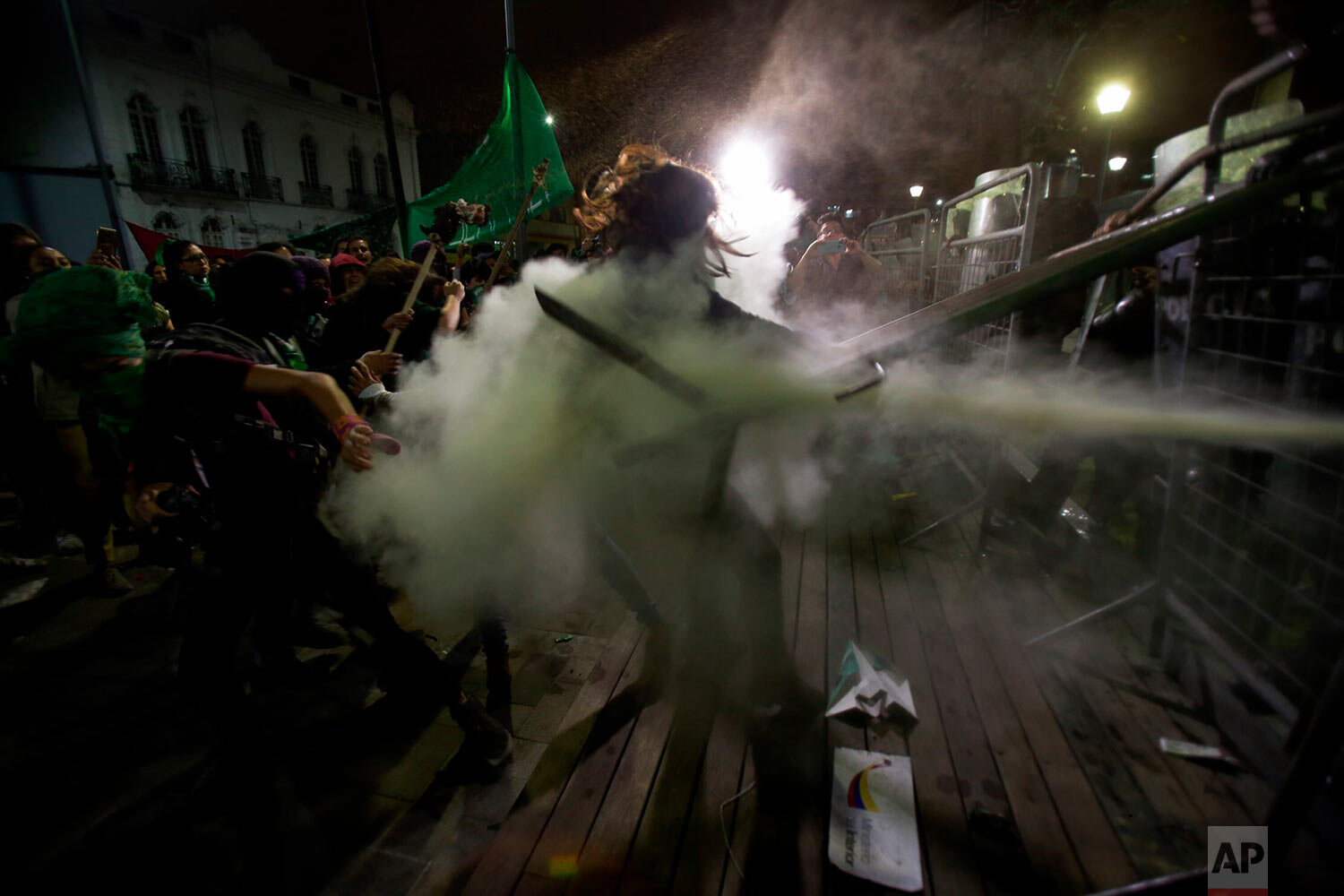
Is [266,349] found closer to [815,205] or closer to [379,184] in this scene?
[815,205]

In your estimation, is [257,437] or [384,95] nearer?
[257,437]

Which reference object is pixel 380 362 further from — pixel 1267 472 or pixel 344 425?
pixel 1267 472

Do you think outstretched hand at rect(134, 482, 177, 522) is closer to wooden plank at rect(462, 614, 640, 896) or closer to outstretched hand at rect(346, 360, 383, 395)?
outstretched hand at rect(346, 360, 383, 395)

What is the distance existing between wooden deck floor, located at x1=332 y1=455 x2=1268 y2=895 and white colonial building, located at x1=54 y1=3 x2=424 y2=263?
74.7 ft

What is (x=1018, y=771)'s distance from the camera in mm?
2223

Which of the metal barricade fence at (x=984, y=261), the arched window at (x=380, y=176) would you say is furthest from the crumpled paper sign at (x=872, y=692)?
the arched window at (x=380, y=176)

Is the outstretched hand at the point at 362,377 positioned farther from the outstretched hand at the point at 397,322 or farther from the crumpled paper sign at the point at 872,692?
the crumpled paper sign at the point at 872,692

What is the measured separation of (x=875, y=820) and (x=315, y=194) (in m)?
36.2

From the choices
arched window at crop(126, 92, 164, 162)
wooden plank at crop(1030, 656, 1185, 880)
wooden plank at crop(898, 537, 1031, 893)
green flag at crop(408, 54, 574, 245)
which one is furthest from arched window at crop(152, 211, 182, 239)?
wooden plank at crop(1030, 656, 1185, 880)

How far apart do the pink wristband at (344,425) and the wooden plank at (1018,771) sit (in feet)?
9.09

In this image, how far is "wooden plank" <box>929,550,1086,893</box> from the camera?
1854 millimetres

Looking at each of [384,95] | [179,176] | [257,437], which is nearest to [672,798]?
[257,437]

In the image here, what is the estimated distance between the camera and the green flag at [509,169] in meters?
6.33

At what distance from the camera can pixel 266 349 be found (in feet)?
8.25
